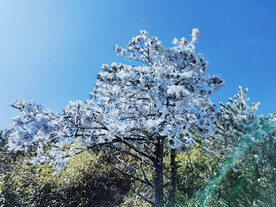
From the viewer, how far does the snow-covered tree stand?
11.0ft

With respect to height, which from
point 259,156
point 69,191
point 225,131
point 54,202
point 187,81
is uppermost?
point 187,81

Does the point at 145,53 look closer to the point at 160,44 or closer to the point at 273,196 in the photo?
the point at 160,44

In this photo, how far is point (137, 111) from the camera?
5.02m

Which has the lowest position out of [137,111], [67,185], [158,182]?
[67,185]

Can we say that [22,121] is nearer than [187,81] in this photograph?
Yes

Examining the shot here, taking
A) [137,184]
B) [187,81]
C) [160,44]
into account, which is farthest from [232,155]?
[137,184]

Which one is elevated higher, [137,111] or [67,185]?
[137,111]

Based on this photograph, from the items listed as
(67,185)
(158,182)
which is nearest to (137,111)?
(158,182)

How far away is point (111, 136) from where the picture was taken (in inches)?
162

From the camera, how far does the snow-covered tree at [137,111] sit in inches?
132

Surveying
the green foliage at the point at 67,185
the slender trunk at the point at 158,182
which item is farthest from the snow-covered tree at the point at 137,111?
the green foliage at the point at 67,185

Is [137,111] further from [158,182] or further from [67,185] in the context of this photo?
[67,185]

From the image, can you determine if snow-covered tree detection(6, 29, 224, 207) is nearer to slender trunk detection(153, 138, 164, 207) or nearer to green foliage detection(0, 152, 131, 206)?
slender trunk detection(153, 138, 164, 207)

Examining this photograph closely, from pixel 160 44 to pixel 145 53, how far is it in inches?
29.1
